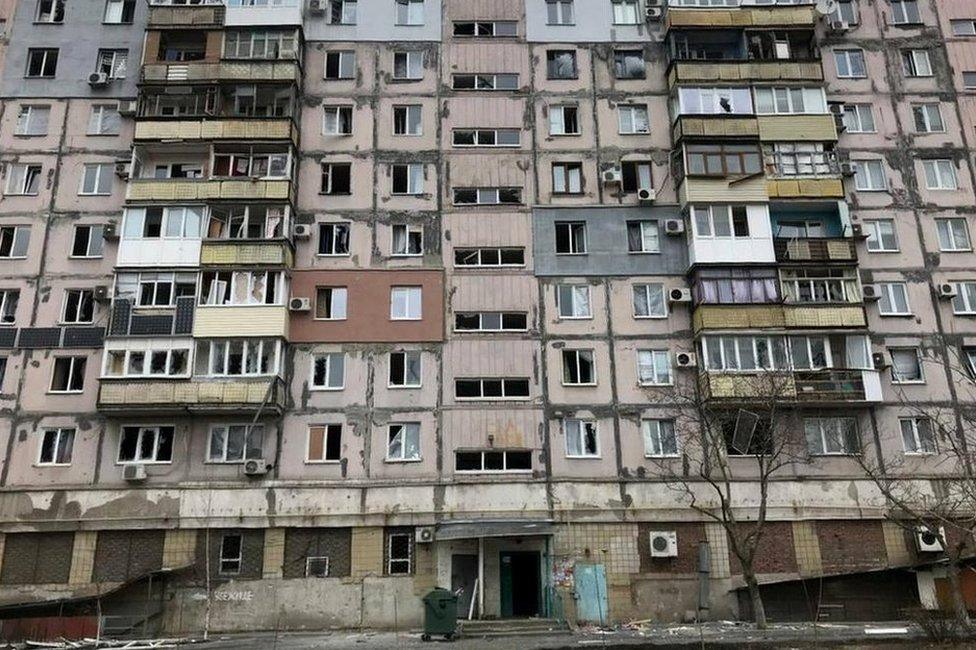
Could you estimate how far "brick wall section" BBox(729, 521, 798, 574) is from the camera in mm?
26344

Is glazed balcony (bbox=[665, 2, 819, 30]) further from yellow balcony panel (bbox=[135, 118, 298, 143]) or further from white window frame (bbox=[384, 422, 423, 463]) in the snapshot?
white window frame (bbox=[384, 422, 423, 463])

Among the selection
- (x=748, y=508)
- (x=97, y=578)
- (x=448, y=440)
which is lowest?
(x=97, y=578)

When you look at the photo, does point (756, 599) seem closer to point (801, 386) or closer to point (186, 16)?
point (801, 386)

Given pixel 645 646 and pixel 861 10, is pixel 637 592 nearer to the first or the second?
pixel 645 646

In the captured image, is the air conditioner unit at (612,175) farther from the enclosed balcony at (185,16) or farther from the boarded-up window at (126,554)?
the boarded-up window at (126,554)

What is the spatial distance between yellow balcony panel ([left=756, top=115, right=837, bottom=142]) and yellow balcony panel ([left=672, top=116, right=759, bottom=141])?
0.45 metres

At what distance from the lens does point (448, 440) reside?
27.5 meters

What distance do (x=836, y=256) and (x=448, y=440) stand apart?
1602cm

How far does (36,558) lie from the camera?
2589 centimetres

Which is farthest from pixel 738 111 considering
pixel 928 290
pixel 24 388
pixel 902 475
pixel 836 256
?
pixel 24 388

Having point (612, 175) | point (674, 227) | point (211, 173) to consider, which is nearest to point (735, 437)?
point (674, 227)

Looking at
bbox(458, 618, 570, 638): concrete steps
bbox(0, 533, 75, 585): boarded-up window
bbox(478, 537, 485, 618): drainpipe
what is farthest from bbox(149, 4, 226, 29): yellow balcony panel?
bbox(458, 618, 570, 638): concrete steps

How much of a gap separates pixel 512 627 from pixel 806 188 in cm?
1958

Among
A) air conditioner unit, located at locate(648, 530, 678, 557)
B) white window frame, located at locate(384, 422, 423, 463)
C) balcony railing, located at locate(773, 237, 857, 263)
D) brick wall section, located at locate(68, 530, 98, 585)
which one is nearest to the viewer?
brick wall section, located at locate(68, 530, 98, 585)
